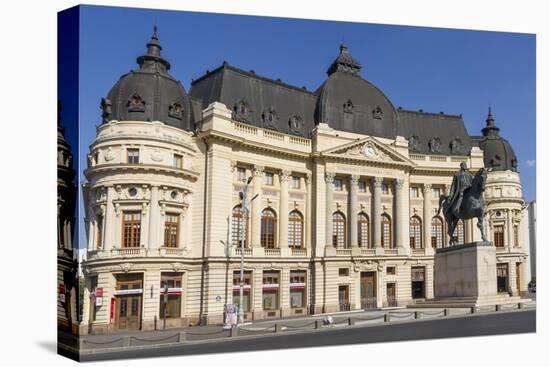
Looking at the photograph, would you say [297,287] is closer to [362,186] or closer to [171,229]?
[362,186]

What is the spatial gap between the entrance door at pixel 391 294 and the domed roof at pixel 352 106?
1080 centimetres

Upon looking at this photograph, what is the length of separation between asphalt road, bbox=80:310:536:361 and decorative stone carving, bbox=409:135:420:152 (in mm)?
17405

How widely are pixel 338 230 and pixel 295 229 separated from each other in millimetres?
3809

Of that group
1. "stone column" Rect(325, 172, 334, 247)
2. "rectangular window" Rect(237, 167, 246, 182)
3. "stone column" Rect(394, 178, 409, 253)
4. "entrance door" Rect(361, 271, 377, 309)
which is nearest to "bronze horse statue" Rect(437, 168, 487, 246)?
"stone column" Rect(325, 172, 334, 247)

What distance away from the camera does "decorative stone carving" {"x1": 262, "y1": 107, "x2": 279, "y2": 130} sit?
1567 inches

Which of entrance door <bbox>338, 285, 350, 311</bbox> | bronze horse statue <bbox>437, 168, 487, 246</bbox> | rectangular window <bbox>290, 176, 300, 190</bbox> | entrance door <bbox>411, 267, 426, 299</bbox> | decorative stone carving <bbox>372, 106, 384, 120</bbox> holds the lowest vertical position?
entrance door <bbox>338, 285, 350, 311</bbox>

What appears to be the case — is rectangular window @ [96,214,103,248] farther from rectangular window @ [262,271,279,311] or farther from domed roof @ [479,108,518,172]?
domed roof @ [479,108,518,172]

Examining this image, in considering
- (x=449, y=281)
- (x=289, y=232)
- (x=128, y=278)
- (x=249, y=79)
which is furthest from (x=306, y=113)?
(x=128, y=278)

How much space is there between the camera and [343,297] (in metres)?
40.5

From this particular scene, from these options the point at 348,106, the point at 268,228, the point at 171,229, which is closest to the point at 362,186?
the point at 348,106

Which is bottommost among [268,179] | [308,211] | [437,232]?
[437,232]

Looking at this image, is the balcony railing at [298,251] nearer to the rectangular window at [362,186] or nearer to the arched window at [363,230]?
the arched window at [363,230]

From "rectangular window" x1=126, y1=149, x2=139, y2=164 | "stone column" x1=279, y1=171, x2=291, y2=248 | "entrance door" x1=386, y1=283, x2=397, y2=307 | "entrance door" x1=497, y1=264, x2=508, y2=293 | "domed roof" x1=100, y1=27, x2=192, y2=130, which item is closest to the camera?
"domed roof" x1=100, y1=27, x2=192, y2=130

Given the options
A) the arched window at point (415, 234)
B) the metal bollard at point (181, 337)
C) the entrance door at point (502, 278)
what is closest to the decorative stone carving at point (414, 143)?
the arched window at point (415, 234)
